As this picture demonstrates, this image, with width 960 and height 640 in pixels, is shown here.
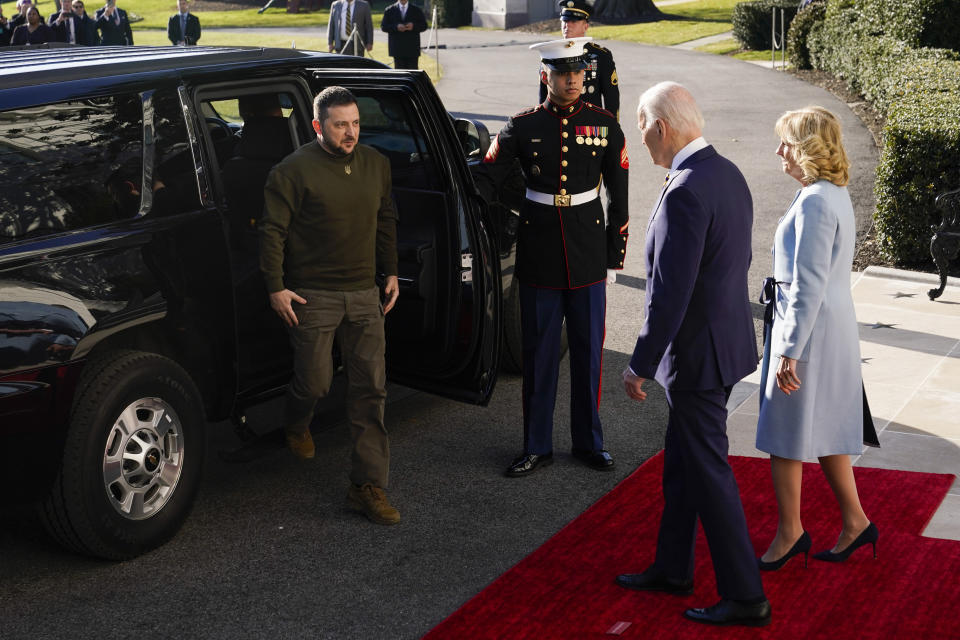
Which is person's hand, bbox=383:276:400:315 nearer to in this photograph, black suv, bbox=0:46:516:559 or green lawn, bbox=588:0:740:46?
black suv, bbox=0:46:516:559

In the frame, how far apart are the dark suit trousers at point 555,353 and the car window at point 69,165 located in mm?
1985

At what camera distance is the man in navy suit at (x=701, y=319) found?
3.94m

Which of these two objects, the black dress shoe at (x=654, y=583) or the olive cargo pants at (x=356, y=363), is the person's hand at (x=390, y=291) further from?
the black dress shoe at (x=654, y=583)

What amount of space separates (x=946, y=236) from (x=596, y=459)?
402 centimetres

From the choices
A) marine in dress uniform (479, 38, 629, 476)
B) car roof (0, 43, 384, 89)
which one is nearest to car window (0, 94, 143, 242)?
car roof (0, 43, 384, 89)

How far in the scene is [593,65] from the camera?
7.82 meters

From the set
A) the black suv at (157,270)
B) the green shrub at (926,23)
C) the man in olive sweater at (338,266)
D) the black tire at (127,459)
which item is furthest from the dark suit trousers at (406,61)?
the black tire at (127,459)

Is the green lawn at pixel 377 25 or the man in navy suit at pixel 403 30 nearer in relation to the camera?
the man in navy suit at pixel 403 30

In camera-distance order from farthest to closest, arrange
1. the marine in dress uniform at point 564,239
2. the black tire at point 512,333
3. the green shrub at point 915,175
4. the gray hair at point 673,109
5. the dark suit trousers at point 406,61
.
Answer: the dark suit trousers at point 406,61 → the green shrub at point 915,175 → the black tire at point 512,333 → the marine in dress uniform at point 564,239 → the gray hair at point 673,109

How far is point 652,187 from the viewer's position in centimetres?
1286

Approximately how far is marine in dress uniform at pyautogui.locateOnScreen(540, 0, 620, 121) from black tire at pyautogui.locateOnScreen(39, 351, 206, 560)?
13.0 feet

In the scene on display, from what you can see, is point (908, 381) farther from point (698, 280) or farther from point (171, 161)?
point (171, 161)

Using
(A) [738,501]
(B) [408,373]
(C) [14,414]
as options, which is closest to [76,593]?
(C) [14,414]

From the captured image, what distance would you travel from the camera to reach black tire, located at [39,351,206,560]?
4.45 meters
